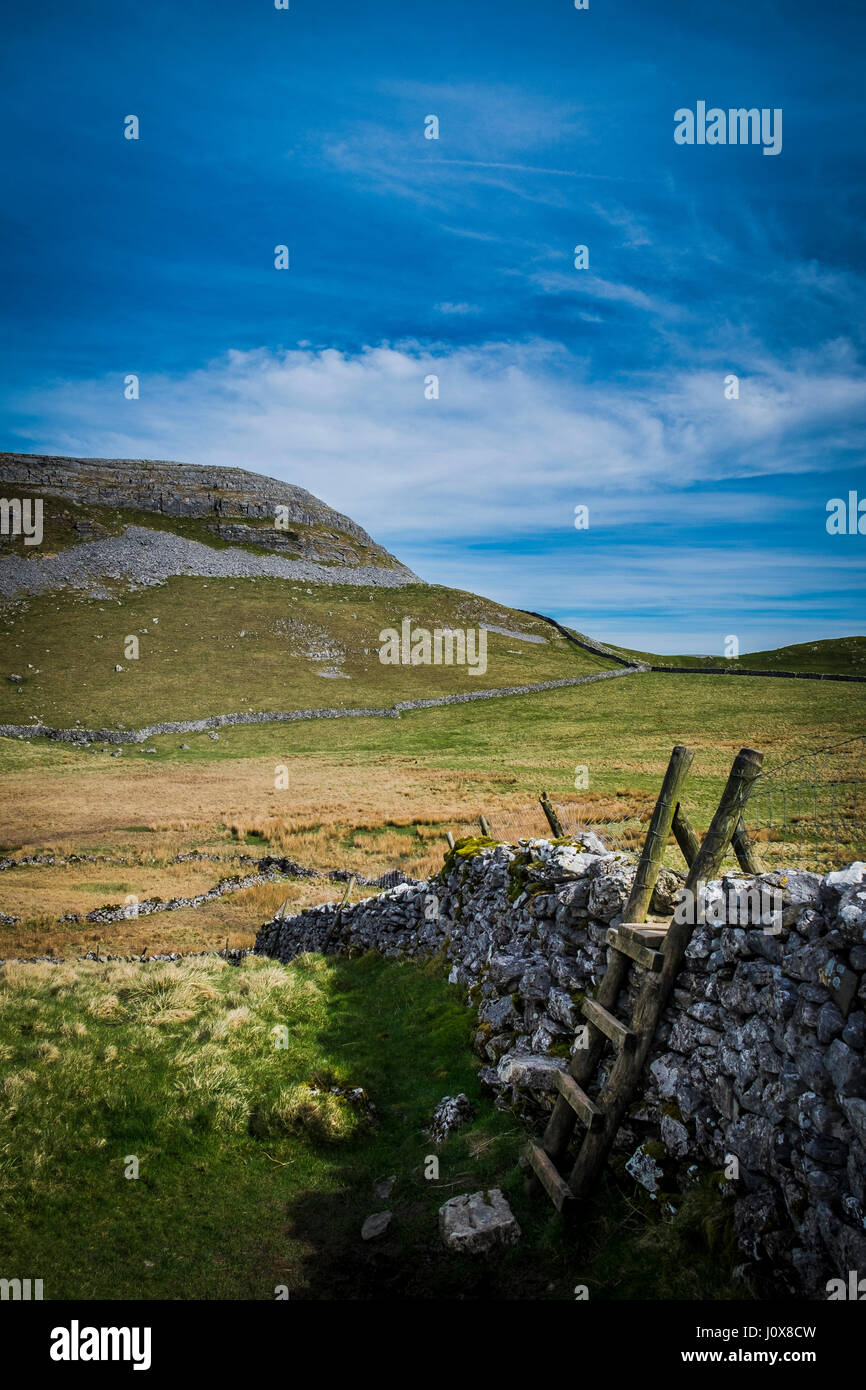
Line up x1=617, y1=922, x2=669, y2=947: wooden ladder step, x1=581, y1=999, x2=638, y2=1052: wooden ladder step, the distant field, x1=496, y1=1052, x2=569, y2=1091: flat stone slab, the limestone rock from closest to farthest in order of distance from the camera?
x1=581, y1=999, x2=638, y2=1052: wooden ladder step, x1=617, y1=922, x2=669, y2=947: wooden ladder step, x1=496, y1=1052, x2=569, y2=1091: flat stone slab, the limestone rock, the distant field

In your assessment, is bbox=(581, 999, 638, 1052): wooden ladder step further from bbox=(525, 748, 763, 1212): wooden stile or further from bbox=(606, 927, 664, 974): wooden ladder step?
bbox=(606, 927, 664, 974): wooden ladder step

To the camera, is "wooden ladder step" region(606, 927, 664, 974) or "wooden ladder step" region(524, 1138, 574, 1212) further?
"wooden ladder step" region(606, 927, 664, 974)

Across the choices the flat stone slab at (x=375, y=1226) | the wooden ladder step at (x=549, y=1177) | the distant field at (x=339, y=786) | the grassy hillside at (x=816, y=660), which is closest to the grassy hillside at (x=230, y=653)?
the distant field at (x=339, y=786)

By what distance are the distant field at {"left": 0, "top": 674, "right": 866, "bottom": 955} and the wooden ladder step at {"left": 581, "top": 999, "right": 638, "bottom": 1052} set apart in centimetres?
893

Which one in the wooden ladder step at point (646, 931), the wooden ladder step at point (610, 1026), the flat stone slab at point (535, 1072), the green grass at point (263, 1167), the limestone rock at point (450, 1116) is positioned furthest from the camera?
the limestone rock at point (450, 1116)

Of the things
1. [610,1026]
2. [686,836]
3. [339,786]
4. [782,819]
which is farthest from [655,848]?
[339,786]

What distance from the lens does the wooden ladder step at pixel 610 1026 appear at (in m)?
7.01

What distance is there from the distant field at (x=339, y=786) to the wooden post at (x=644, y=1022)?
30.8 feet

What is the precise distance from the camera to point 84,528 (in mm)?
135125

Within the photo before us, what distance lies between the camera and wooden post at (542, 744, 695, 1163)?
768cm

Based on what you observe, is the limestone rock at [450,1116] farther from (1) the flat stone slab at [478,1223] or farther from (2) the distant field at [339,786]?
(2) the distant field at [339,786]

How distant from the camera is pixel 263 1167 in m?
8.84

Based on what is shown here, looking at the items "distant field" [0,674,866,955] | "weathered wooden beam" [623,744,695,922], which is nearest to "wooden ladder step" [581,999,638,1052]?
"weathered wooden beam" [623,744,695,922]
